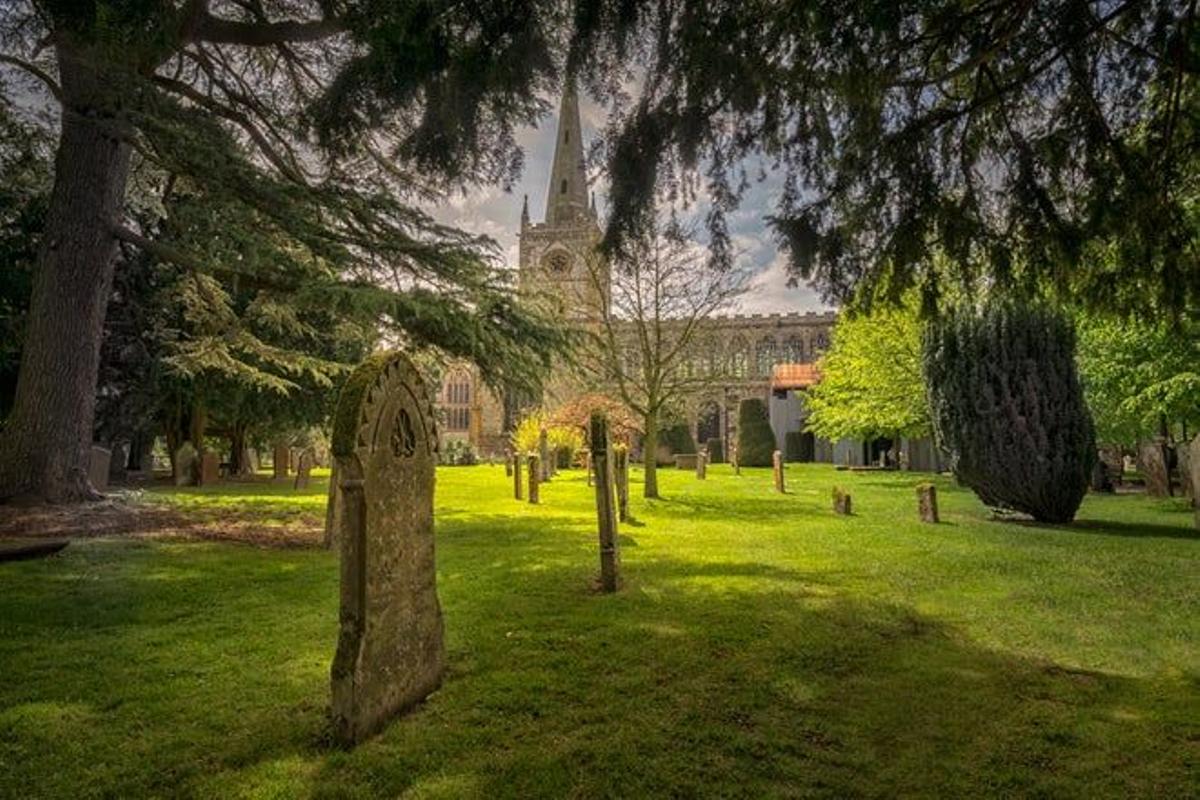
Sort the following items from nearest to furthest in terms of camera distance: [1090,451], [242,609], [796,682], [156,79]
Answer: [796,682] < [242,609] < [156,79] < [1090,451]

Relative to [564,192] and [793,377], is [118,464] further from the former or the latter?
[564,192]

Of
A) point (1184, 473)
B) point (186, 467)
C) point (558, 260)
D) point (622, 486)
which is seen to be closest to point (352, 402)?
point (622, 486)

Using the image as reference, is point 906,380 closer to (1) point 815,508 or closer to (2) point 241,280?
(1) point 815,508

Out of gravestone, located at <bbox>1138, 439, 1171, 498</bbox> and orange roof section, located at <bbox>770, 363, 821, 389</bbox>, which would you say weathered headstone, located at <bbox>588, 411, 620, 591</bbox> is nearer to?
gravestone, located at <bbox>1138, 439, 1171, 498</bbox>

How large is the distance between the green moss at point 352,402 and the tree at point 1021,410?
9.11 meters

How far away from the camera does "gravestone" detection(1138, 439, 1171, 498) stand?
579 inches

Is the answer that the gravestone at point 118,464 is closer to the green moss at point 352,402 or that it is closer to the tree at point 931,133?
the green moss at point 352,402

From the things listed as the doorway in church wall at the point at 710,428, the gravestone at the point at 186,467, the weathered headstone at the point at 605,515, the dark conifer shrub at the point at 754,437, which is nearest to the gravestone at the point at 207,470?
the gravestone at the point at 186,467

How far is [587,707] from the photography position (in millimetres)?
3139

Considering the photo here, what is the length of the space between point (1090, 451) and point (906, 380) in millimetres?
10102

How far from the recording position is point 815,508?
12.3 meters

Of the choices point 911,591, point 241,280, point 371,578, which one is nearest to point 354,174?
point 241,280

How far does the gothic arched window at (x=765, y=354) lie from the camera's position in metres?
60.4

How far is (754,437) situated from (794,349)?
28781 millimetres
